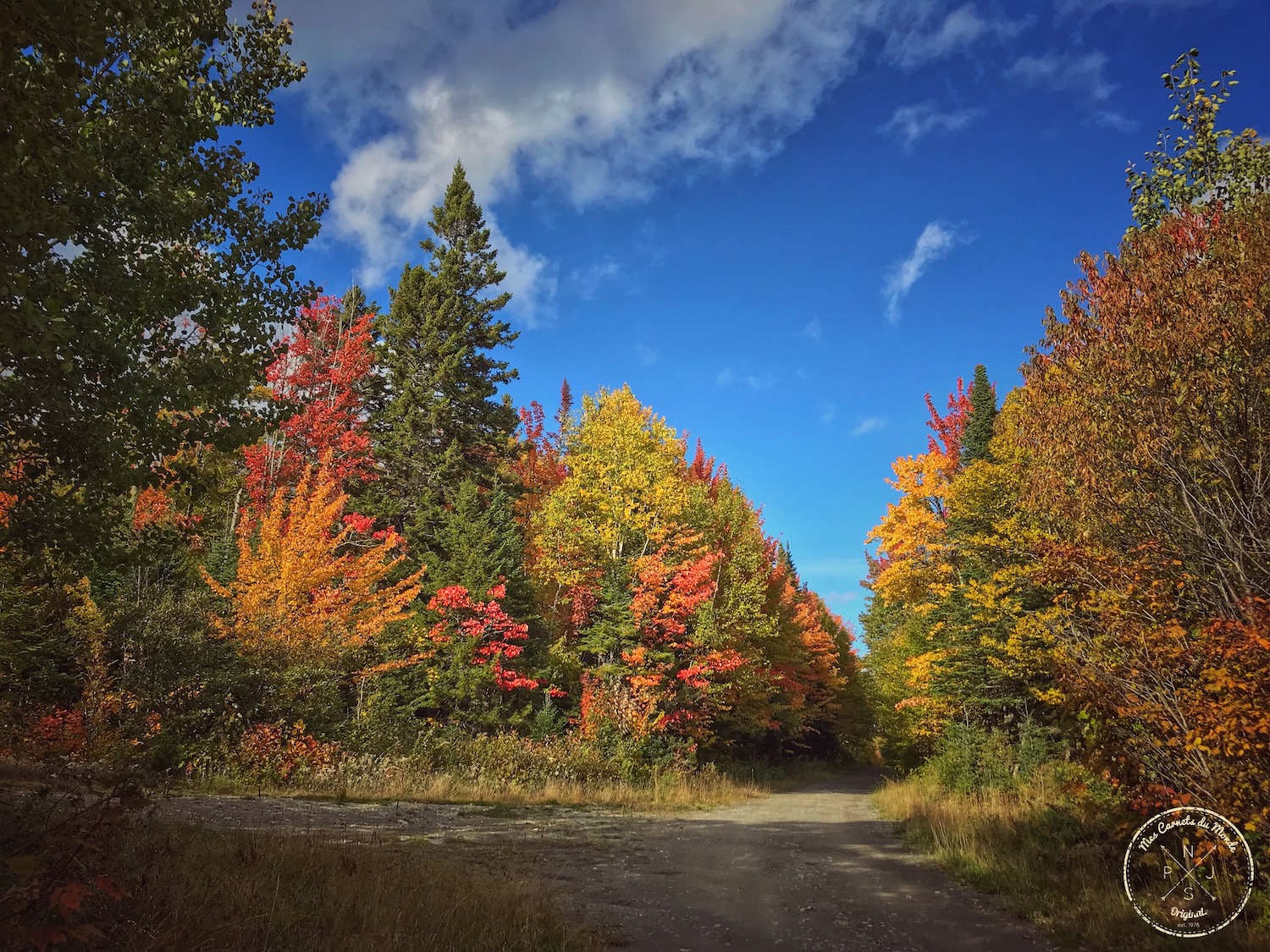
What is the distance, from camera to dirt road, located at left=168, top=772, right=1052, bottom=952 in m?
7.25

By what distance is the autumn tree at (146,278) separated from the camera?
6.45 meters

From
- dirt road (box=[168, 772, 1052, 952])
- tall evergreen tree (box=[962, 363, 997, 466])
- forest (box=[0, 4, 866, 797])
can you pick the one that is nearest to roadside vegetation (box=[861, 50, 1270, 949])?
dirt road (box=[168, 772, 1052, 952])

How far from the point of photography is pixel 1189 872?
8.05 m

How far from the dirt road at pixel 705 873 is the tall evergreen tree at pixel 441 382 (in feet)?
46.7

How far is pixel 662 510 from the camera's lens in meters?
Result: 26.1

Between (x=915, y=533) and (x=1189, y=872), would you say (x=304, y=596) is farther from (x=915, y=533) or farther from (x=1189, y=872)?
(x=915, y=533)

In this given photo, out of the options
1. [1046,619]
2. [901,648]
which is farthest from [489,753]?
[901,648]

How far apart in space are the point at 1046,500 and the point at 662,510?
51.3ft

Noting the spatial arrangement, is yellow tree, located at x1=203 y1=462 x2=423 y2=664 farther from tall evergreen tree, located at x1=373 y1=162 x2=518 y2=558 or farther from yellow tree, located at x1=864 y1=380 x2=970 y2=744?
yellow tree, located at x1=864 y1=380 x2=970 y2=744

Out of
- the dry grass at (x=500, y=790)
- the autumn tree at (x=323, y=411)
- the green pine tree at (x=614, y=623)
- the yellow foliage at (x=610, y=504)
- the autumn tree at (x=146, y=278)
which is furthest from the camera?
the autumn tree at (x=323, y=411)

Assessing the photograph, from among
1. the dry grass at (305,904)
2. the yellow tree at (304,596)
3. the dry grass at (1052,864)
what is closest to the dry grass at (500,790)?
the yellow tree at (304,596)

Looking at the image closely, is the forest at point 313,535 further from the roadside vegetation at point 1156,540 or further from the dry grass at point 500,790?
the roadside vegetation at point 1156,540

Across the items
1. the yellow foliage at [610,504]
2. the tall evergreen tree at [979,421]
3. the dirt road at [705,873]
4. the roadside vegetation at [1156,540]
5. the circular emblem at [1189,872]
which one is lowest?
the dirt road at [705,873]

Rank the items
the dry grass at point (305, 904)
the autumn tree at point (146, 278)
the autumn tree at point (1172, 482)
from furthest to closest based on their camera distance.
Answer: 1. the autumn tree at point (1172, 482)
2. the autumn tree at point (146, 278)
3. the dry grass at point (305, 904)
